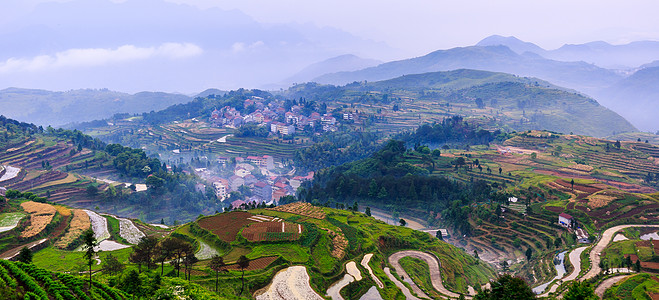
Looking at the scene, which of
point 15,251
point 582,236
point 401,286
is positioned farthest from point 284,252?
point 582,236

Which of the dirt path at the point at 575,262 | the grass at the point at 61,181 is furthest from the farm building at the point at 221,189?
the dirt path at the point at 575,262

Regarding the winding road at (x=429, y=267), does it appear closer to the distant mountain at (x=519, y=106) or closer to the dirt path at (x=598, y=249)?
the dirt path at (x=598, y=249)

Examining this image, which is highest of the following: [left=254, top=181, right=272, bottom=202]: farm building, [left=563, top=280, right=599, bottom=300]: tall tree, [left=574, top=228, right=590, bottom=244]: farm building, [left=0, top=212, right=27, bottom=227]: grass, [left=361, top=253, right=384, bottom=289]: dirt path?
[left=563, top=280, right=599, bottom=300]: tall tree

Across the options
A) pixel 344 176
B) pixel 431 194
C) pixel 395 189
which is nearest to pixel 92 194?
pixel 344 176

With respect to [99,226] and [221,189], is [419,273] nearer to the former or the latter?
[99,226]

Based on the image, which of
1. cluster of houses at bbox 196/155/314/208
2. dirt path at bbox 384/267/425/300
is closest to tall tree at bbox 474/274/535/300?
dirt path at bbox 384/267/425/300

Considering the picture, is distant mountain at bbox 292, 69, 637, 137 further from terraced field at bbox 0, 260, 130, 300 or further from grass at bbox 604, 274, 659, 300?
terraced field at bbox 0, 260, 130, 300

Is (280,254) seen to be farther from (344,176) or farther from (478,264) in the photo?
(344,176)
